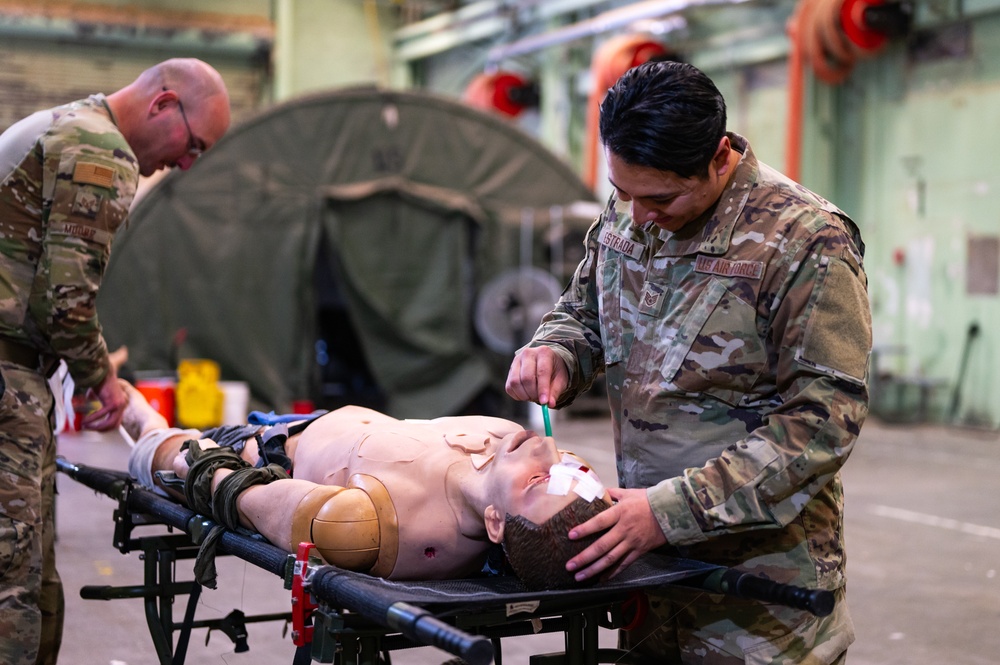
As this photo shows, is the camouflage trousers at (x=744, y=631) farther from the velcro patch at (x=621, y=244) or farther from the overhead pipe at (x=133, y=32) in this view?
the overhead pipe at (x=133, y=32)

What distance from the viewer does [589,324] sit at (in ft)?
7.75

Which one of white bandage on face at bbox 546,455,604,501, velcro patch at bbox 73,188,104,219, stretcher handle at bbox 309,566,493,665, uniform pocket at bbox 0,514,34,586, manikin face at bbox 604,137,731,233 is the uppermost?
manikin face at bbox 604,137,731,233

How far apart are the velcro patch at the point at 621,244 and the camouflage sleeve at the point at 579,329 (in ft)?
0.24

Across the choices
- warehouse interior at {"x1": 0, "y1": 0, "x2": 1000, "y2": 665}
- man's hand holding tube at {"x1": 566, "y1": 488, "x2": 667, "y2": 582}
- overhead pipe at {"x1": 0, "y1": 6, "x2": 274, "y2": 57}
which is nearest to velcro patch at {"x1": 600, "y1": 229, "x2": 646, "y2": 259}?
man's hand holding tube at {"x1": 566, "y1": 488, "x2": 667, "y2": 582}

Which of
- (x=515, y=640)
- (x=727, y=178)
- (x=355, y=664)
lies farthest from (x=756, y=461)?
(x=515, y=640)

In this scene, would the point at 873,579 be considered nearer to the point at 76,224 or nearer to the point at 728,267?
the point at 728,267

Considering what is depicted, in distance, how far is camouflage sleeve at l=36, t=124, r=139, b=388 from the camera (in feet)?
8.43

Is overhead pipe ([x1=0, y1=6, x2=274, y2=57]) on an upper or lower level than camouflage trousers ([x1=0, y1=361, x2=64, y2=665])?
upper

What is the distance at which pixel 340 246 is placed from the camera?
8820mm

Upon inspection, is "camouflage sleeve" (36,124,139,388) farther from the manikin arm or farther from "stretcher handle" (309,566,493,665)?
"stretcher handle" (309,566,493,665)

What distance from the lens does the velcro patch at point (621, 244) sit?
215cm

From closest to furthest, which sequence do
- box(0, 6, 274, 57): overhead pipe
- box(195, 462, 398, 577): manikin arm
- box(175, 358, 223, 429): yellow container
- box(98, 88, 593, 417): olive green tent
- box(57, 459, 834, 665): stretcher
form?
box(57, 459, 834, 665): stretcher < box(195, 462, 398, 577): manikin arm < box(175, 358, 223, 429): yellow container < box(98, 88, 593, 417): olive green tent < box(0, 6, 274, 57): overhead pipe

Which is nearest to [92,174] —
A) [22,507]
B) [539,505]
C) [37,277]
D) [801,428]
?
[37,277]

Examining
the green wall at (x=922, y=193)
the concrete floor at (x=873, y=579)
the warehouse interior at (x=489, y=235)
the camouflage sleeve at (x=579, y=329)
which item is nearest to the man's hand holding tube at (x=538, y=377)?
the camouflage sleeve at (x=579, y=329)
